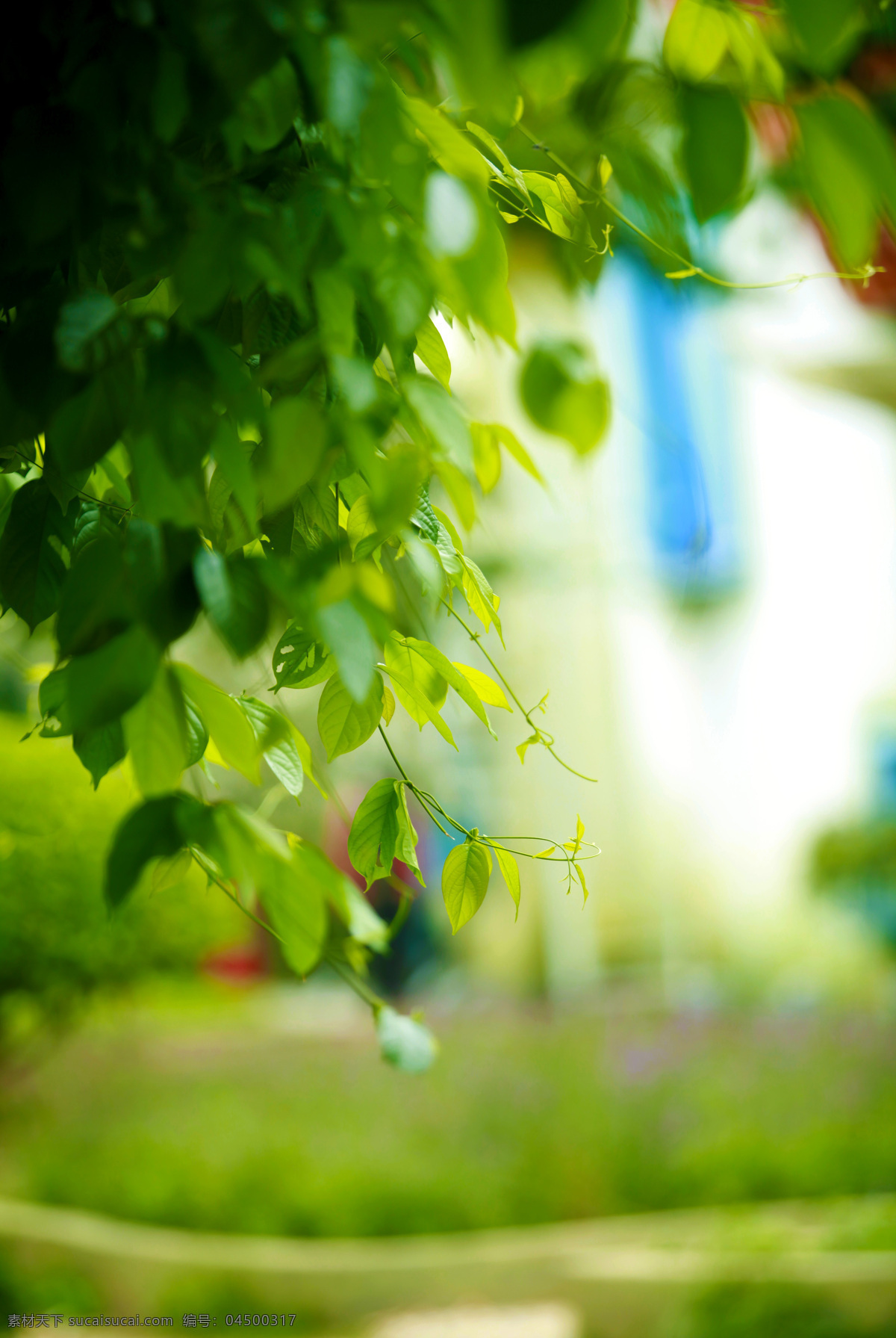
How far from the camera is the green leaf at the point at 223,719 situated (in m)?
0.46

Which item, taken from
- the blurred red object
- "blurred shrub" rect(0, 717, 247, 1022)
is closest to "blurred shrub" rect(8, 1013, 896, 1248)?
"blurred shrub" rect(0, 717, 247, 1022)

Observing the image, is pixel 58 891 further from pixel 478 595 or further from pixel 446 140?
pixel 446 140

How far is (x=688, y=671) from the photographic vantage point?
19.4 feet

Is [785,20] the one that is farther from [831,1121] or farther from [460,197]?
[831,1121]

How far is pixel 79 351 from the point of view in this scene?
45cm

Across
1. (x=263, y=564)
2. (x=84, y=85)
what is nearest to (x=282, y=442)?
(x=263, y=564)

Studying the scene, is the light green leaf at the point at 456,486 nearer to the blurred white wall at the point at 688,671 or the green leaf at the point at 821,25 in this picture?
the green leaf at the point at 821,25

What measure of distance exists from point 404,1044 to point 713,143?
0.67 meters

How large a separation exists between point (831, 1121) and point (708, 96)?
3699mm

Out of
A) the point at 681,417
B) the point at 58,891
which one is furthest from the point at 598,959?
the point at 58,891

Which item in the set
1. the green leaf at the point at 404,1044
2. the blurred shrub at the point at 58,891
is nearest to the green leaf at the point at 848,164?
the green leaf at the point at 404,1044

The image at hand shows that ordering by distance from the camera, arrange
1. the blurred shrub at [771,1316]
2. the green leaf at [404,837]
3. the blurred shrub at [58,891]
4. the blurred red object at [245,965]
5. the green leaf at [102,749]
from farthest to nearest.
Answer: the blurred red object at [245,965]
the blurred shrub at [58,891]
the blurred shrub at [771,1316]
the green leaf at [404,837]
the green leaf at [102,749]

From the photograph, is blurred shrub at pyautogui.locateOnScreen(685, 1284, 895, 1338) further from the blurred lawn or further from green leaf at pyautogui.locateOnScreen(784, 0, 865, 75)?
green leaf at pyautogui.locateOnScreen(784, 0, 865, 75)

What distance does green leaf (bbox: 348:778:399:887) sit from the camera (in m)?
0.71
